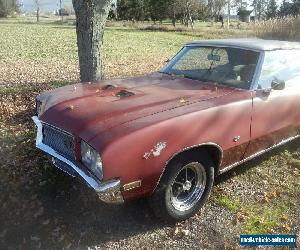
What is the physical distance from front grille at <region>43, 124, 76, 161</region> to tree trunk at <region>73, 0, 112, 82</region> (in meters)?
3.13

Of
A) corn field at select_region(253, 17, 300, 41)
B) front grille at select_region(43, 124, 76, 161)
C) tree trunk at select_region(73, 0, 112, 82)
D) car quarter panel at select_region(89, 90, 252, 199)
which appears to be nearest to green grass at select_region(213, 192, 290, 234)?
car quarter panel at select_region(89, 90, 252, 199)

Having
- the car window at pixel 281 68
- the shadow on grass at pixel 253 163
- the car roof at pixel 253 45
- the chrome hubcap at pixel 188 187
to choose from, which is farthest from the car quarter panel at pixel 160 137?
the car roof at pixel 253 45

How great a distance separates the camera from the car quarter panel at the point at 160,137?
10.1 ft

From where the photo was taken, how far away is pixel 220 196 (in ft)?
14.0

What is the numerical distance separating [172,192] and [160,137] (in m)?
0.77

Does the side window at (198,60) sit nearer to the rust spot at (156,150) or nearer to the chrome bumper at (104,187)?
the rust spot at (156,150)

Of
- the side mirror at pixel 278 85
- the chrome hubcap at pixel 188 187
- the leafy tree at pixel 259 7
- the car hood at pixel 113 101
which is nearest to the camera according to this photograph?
the car hood at pixel 113 101

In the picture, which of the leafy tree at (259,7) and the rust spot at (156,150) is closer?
the rust spot at (156,150)

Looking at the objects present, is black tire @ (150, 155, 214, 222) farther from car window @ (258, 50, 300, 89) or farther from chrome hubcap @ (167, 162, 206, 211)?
car window @ (258, 50, 300, 89)

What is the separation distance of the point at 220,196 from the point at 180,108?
50.8 inches

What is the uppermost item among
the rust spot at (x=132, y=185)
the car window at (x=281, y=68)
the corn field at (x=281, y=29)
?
the corn field at (x=281, y=29)

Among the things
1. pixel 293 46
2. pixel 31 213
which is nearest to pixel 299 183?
pixel 293 46

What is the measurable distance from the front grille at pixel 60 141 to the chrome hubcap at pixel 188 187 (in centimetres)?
104

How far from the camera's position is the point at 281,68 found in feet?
15.3
